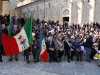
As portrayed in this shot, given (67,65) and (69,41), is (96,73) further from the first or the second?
(69,41)

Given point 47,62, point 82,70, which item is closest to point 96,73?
point 82,70

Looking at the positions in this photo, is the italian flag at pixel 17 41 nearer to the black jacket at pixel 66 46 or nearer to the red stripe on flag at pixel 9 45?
the red stripe on flag at pixel 9 45

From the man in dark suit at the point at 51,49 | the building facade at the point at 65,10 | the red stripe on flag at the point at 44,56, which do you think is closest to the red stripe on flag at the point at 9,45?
the red stripe on flag at the point at 44,56

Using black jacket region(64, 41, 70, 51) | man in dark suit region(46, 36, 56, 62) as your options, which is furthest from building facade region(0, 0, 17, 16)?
man in dark suit region(46, 36, 56, 62)

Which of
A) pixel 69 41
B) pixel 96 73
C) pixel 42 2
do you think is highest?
pixel 42 2

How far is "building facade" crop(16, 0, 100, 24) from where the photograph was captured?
2007 inches

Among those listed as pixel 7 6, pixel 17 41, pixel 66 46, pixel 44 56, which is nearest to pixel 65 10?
pixel 7 6

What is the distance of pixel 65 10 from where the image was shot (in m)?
53.5

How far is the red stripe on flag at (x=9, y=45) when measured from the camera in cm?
1666

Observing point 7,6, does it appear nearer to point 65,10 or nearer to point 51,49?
point 65,10

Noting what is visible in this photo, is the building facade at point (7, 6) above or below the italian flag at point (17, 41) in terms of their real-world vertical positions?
above

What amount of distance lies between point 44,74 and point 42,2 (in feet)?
128

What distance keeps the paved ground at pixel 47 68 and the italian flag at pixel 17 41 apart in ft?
1.96

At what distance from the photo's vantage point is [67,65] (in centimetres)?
1652
